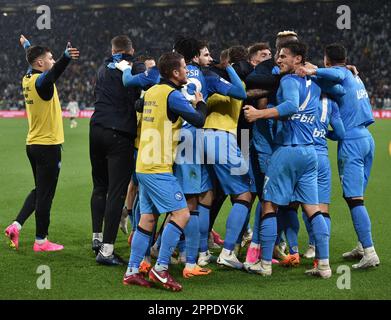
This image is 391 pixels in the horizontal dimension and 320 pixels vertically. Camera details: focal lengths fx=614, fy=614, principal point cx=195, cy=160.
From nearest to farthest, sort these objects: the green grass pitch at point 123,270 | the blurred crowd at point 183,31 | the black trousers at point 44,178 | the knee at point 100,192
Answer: the green grass pitch at point 123,270, the knee at point 100,192, the black trousers at point 44,178, the blurred crowd at point 183,31

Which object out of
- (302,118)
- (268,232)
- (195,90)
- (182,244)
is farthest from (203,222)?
(302,118)

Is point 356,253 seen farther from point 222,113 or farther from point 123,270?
point 123,270

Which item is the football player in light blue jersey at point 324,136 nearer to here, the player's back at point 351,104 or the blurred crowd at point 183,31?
A: the player's back at point 351,104

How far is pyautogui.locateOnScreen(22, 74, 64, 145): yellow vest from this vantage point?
704 cm

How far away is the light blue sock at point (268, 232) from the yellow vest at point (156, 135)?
1.08 metres

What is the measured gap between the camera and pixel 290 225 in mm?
6547

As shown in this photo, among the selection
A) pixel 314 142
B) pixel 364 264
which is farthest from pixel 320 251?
pixel 314 142

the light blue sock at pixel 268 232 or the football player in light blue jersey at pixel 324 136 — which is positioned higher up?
the football player in light blue jersey at pixel 324 136

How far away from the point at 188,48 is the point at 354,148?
78.4 inches

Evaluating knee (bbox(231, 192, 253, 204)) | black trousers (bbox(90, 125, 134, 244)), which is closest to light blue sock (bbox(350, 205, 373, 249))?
knee (bbox(231, 192, 253, 204))

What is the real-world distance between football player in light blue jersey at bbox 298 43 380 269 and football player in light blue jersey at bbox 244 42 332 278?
22.4 inches

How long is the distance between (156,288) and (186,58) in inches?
88.3

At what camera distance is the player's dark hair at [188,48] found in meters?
6.04

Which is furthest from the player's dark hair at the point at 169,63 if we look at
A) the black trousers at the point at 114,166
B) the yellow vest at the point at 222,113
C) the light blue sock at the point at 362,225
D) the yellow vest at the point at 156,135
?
the light blue sock at the point at 362,225
